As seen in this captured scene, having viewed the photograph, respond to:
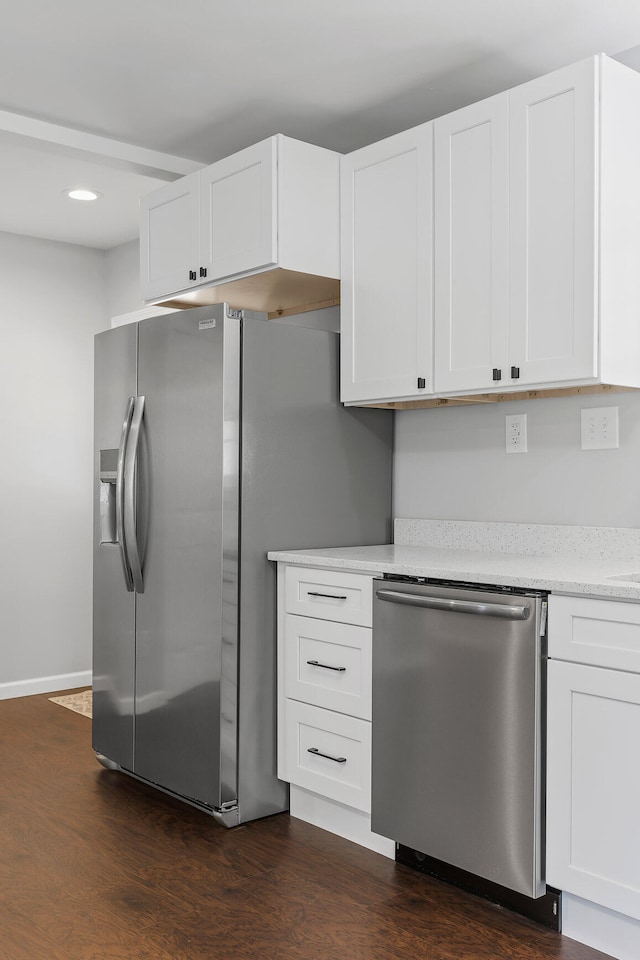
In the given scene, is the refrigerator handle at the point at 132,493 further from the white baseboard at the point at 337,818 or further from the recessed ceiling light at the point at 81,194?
the recessed ceiling light at the point at 81,194

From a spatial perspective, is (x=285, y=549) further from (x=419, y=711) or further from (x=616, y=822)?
(x=616, y=822)

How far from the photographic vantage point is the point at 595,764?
2.06m

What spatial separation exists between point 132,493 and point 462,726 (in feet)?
4.83

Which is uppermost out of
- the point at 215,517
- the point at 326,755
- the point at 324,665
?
the point at 215,517

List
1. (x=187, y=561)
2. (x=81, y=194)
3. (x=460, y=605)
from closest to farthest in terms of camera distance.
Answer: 1. (x=460, y=605)
2. (x=187, y=561)
3. (x=81, y=194)

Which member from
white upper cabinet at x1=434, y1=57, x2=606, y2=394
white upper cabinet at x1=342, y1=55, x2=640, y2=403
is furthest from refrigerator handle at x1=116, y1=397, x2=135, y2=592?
white upper cabinet at x1=434, y1=57, x2=606, y2=394

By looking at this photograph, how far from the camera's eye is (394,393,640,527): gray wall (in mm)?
2703

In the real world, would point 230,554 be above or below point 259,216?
below

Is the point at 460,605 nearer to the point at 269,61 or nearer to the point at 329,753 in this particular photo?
the point at 329,753

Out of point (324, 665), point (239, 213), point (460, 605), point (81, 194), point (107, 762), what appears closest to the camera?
point (460, 605)

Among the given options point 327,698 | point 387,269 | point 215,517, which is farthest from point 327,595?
point 387,269

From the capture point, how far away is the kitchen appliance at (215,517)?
2916mm

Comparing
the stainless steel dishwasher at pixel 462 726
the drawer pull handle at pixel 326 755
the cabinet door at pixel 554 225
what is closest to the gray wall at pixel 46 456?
the drawer pull handle at pixel 326 755

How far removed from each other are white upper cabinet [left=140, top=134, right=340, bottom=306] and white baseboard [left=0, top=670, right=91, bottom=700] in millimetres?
2439
